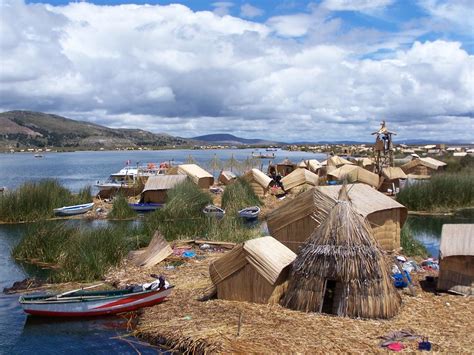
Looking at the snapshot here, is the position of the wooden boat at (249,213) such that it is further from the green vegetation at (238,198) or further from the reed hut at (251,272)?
the reed hut at (251,272)

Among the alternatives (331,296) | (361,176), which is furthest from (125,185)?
(331,296)

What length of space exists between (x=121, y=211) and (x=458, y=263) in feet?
62.8

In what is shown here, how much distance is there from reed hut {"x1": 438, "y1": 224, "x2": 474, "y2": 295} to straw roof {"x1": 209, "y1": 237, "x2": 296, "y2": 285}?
3382mm

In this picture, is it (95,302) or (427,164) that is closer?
(95,302)

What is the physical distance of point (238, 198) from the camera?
29422 mm

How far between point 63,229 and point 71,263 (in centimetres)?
333

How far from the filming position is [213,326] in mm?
10508

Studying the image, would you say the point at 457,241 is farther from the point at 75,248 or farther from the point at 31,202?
the point at 31,202

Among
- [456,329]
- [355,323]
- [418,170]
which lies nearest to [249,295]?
[355,323]

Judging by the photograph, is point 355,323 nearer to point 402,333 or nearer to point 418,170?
point 402,333

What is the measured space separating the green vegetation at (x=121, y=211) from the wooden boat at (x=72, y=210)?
72.6 inches

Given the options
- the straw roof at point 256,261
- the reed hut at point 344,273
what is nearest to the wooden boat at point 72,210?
the straw roof at point 256,261

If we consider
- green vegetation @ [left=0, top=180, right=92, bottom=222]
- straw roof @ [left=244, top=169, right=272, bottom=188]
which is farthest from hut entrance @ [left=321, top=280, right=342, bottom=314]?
straw roof @ [left=244, top=169, right=272, bottom=188]

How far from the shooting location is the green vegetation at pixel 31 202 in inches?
1062
